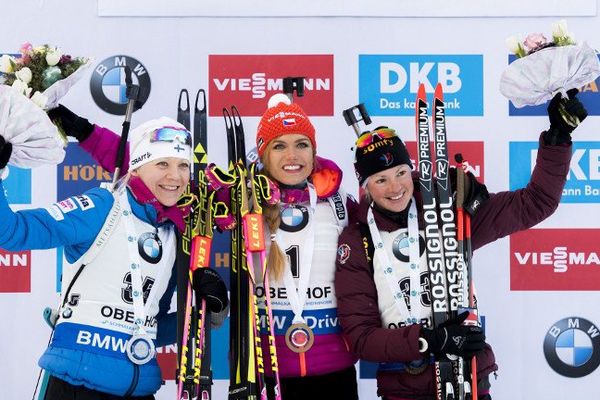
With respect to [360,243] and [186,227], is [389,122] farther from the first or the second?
[186,227]

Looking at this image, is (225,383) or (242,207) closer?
(242,207)

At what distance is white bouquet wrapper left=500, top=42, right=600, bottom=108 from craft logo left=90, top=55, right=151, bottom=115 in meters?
A: 1.88

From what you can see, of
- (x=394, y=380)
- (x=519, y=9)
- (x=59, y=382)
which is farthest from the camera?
(x=519, y=9)

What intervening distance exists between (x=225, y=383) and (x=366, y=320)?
50.8 inches

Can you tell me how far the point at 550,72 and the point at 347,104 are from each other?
51.1 inches

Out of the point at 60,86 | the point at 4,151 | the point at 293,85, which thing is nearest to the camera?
the point at 4,151

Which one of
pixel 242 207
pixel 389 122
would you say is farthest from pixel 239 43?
pixel 242 207

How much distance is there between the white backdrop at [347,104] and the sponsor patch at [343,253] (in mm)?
869

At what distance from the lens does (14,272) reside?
4.40 m

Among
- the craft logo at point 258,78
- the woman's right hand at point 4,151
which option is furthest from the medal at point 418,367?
the woman's right hand at point 4,151

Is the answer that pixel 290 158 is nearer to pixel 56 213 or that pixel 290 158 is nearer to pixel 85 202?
pixel 85 202

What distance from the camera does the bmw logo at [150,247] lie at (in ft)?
11.1

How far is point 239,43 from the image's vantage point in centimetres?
441

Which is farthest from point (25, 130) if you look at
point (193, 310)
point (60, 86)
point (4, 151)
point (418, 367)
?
point (418, 367)
